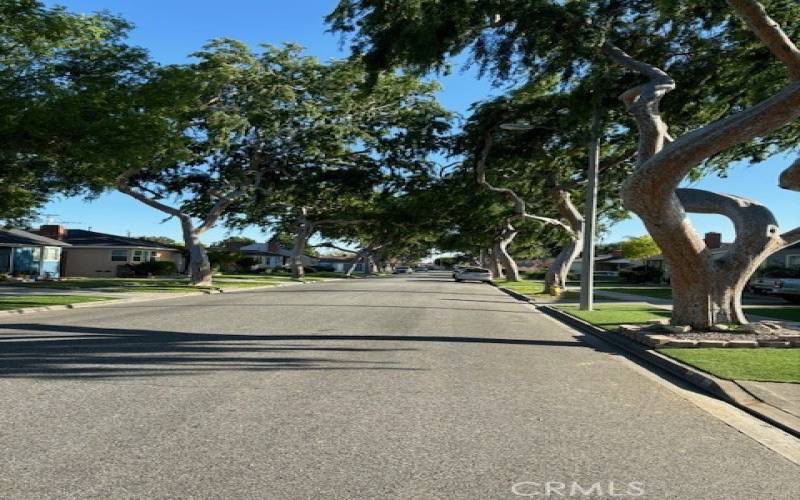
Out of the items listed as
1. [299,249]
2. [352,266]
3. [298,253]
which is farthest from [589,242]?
[352,266]

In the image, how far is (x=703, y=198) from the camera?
13.6 m

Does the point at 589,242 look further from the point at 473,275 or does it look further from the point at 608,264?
the point at 608,264

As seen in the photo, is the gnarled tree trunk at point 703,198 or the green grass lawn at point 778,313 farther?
the green grass lawn at point 778,313

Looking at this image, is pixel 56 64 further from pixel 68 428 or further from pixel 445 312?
pixel 68 428

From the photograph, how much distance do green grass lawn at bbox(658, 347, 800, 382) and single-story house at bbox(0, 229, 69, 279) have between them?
39373 mm

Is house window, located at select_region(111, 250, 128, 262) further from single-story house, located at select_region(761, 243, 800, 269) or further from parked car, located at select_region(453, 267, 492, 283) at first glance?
single-story house, located at select_region(761, 243, 800, 269)

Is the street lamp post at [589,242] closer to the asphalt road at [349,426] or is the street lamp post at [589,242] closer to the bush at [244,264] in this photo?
the asphalt road at [349,426]

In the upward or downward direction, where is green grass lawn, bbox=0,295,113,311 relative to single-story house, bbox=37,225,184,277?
downward

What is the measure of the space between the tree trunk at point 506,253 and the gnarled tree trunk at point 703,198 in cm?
3854

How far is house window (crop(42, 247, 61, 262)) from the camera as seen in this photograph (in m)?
45.8

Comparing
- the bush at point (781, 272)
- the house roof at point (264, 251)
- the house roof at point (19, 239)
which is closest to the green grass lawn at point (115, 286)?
the house roof at point (19, 239)

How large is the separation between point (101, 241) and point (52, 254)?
24.3 feet

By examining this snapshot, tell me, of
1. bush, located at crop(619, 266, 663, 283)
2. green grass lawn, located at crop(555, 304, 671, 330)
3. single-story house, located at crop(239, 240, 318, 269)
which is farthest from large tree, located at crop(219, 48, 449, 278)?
single-story house, located at crop(239, 240, 318, 269)

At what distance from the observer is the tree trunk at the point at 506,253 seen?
52.2 m
